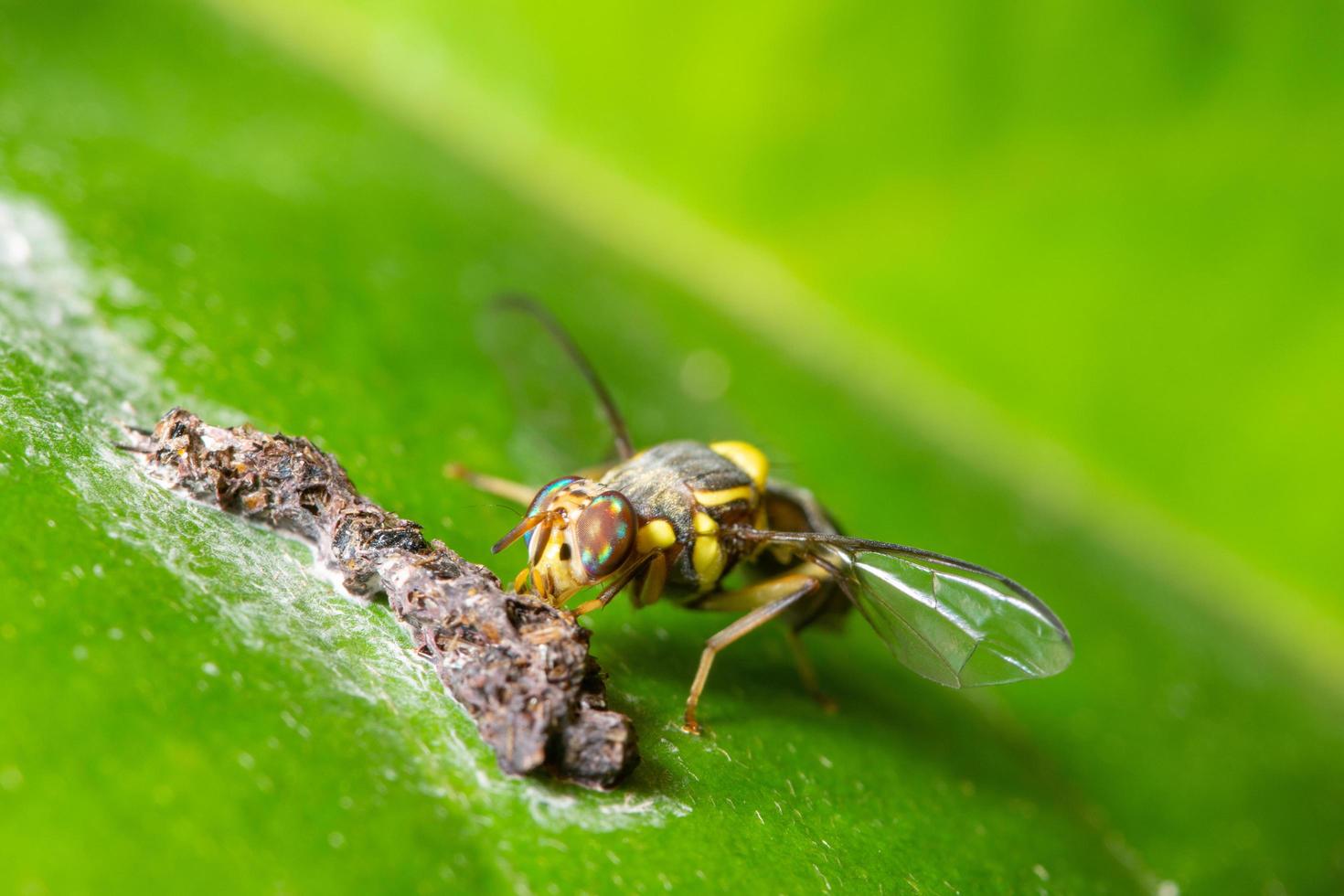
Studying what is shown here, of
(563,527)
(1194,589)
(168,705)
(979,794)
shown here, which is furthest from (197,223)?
(1194,589)

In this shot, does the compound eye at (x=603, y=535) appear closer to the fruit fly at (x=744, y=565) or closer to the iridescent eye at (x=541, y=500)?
the fruit fly at (x=744, y=565)

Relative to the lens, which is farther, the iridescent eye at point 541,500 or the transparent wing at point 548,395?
the transparent wing at point 548,395

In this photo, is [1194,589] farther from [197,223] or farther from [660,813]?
[197,223]

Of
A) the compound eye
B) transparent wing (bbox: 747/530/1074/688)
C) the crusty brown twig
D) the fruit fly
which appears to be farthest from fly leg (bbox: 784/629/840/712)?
the crusty brown twig

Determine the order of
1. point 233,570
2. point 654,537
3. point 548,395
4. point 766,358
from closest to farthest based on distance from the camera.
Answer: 1. point 233,570
2. point 654,537
3. point 548,395
4. point 766,358

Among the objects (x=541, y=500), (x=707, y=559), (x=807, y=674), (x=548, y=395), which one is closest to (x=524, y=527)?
(x=541, y=500)

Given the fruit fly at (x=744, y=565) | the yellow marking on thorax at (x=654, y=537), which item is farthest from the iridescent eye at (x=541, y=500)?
the yellow marking on thorax at (x=654, y=537)

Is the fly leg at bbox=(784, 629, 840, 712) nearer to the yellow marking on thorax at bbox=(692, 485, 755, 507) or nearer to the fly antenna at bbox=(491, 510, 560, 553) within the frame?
the yellow marking on thorax at bbox=(692, 485, 755, 507)

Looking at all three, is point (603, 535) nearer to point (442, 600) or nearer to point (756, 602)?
point (442, 600)
